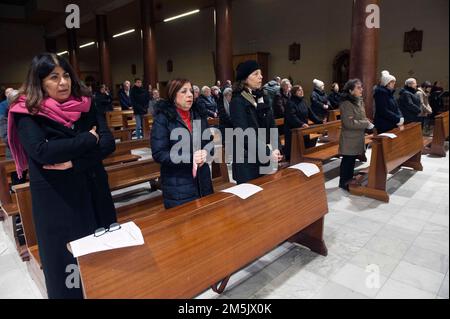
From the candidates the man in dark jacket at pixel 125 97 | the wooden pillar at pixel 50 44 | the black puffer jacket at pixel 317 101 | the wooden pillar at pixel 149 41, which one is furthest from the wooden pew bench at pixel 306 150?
the wooden pillar at pixel 50 44

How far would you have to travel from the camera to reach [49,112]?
173 centimetres

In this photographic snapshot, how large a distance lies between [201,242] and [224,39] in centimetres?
966

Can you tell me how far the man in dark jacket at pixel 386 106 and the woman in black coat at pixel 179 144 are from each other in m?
3.79

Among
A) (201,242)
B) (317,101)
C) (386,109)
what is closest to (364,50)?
(317,101)

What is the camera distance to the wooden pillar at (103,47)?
14.8m

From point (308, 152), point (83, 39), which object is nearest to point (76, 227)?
point (308, 152)

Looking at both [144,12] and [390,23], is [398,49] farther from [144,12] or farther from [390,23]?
[144,12]

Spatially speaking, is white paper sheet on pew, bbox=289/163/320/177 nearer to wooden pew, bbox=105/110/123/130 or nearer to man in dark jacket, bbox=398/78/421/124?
man in dark jacket, bbox=398/78/421/124

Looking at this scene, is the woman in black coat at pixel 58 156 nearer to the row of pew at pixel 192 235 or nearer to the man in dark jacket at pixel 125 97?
the row of pew at pixel 192 235

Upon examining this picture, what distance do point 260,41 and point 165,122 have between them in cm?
1248

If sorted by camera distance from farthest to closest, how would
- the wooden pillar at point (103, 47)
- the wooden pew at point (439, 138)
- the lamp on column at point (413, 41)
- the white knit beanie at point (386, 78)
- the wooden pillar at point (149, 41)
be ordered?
1. the wooden pillar at point (103, 47)
2. the wooden pillar at point (149, 41)
3. the lamp on column at point (413, 41)
4. the wooden pew at point (439, 138)
5. the white knit beanie at point (386, 78)

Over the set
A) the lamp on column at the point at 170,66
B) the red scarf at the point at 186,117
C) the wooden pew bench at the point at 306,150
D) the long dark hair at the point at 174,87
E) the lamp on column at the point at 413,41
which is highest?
the lamp on column at the point at 170,66

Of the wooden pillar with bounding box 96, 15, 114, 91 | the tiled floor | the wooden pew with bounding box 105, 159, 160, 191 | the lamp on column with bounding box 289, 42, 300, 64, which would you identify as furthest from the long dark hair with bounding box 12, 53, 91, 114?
the wooden pillar with bounding box 96, 15, 114, 91

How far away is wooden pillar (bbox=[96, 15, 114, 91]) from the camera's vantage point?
14.8 meters
